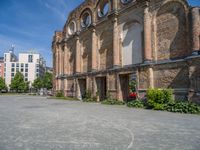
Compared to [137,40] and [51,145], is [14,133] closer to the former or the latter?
[51,145]

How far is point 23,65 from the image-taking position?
324 ft

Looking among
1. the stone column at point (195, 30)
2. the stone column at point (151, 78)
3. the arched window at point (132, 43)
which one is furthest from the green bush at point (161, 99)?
the arched window at point (132, 43)

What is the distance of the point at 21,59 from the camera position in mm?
98688

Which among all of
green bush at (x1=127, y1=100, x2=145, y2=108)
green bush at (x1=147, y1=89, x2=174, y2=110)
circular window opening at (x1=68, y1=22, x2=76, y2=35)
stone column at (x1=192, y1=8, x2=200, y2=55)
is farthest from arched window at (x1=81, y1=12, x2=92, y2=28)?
green bush at (x1=147, y1=89, x2=174, y2=110)

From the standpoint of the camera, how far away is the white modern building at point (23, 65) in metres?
96.4

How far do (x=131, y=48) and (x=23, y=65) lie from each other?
8825cm

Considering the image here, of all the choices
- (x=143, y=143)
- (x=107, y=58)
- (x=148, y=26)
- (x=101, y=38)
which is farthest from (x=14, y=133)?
(x=101, y=38)

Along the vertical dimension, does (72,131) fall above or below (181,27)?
below

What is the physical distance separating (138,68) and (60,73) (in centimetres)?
1906

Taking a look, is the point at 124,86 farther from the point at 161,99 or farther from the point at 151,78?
the point at 161,99

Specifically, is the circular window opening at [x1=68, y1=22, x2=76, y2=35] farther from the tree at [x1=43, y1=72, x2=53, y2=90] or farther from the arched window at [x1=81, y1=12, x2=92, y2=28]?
the tree at [x1=43, y1=72, x2=53, y2=90]

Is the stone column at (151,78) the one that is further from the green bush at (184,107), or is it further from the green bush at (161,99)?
the green bush at (184,107)

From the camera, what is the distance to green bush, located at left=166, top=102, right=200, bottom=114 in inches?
502

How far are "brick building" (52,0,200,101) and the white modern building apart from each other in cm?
7165
